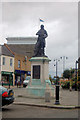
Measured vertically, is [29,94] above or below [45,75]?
below

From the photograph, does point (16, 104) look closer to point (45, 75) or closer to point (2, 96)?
point (2, 96)

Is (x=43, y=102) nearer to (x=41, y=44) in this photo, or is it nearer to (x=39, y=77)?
(x=39, y=77)

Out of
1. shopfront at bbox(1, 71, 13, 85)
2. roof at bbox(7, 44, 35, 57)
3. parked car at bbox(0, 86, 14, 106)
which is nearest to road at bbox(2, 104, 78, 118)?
parked car at bbox(0, 86, 14, 106)

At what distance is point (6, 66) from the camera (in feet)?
159

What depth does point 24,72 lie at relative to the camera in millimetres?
56500

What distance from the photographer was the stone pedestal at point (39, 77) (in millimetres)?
18906

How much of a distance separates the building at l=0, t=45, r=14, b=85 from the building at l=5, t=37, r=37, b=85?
149 cm

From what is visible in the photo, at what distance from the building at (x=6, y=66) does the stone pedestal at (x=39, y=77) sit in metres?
26.6

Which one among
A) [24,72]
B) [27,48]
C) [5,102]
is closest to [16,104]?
[5,102]

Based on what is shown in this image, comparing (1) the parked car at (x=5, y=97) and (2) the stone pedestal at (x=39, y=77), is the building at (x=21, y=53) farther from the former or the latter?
(1) the parked car at (x=5, y=97)

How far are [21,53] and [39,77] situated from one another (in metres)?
50.1


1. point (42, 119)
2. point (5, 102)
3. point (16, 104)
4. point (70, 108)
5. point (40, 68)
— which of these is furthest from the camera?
point (40, 68)

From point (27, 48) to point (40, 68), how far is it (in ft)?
185

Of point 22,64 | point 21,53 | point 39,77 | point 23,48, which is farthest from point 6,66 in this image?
point 23,48
